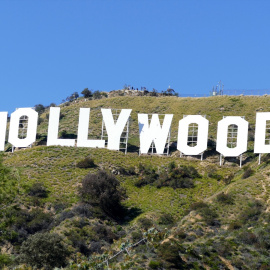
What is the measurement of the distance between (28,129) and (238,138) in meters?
21.8

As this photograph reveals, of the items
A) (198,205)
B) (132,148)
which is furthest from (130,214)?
(132,148)

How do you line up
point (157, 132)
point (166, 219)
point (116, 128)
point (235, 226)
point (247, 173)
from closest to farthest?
1. point (235, 226)
2. point (166, 219)
3. point (247, 173)
4. point (157, 132)
5. point (116, 128)

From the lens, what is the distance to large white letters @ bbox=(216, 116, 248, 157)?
63047 millimetres

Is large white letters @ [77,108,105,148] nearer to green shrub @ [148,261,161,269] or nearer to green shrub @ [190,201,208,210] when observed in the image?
green shrub @ [190,201,208,210]

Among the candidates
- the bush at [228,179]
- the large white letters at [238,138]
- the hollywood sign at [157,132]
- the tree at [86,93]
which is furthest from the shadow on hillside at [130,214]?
the tree at [86,93]

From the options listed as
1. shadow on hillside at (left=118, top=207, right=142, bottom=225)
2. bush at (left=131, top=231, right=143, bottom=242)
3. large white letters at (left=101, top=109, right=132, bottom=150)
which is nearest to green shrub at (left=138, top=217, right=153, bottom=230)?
bush at (left=131, top=231, right=143, bottom=242)

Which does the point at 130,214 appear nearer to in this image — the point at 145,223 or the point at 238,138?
the point at 145,223

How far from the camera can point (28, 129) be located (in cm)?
6944

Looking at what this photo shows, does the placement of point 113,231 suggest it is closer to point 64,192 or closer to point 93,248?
point 93,248

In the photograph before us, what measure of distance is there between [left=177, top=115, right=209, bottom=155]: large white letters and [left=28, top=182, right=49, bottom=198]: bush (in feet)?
50.2

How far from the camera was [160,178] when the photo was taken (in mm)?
61156

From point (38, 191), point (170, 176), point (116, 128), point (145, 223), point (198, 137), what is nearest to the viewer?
point (145, 223)

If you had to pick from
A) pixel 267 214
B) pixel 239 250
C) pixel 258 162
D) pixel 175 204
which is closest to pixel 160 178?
pixel 175 204

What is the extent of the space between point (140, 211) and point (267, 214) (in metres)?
11.0
